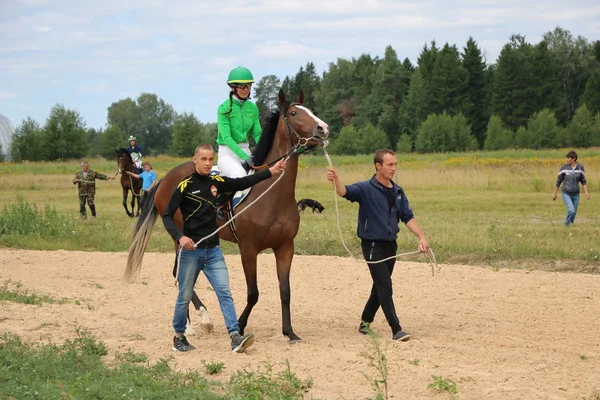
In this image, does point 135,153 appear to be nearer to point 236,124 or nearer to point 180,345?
point 236,124

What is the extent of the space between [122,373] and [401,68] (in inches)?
3365

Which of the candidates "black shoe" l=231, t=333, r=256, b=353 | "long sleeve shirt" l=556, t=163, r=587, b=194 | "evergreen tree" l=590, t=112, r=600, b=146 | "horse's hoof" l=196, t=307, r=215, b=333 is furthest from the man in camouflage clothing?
"evergreen tree" l=590, t=112, r=600, b=146

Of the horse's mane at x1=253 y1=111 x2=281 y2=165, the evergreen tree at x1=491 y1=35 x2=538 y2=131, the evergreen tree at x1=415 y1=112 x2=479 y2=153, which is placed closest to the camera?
the horse's mane at x1=253 y1=111 x2=281 y2=165

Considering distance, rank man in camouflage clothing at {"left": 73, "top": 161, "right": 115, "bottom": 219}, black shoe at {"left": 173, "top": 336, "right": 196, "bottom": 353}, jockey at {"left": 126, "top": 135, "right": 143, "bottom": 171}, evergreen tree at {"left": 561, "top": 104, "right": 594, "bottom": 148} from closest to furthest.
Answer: black shoe at {"left": 173, "top": 336, "right": 196, "bottom": 353}
man in camouflage clothing at {"left": 73, "top": 161, "right": 115, "bottom": 219}
jockey at {"left": 126, "top": 135, "right": 143, "bottom": 171}
evergreen tree at {"left": 561, "top": 104, "right": 594, "bottom": 148}

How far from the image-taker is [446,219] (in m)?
21.2

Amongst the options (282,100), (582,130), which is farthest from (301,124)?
(582,130)

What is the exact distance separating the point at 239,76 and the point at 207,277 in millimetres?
2280

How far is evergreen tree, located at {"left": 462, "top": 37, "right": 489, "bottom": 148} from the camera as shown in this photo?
80062 millimetres

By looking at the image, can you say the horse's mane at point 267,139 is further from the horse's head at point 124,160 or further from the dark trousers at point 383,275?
the horse's head at point 124,160

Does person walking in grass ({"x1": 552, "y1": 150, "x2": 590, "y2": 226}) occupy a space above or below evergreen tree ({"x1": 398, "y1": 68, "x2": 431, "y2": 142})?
below

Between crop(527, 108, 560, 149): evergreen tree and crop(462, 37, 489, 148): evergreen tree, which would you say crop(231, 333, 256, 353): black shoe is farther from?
crop(462, 37, 489, 148): evergreen tree

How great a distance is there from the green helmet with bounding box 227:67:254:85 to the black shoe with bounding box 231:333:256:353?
9.00 ft

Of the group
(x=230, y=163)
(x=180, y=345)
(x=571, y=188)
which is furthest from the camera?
(x=571, y=188)

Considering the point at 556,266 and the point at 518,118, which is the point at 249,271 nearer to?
the point at 556,266
